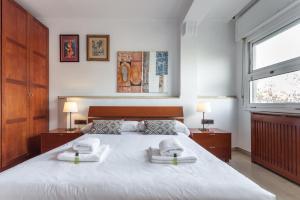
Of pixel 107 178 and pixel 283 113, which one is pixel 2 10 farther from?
pixel 283 113

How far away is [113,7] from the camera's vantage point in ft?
11.7

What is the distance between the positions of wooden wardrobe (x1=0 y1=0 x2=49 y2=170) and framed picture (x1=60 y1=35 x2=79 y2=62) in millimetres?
270

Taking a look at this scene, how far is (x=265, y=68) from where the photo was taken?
3338 millimetres

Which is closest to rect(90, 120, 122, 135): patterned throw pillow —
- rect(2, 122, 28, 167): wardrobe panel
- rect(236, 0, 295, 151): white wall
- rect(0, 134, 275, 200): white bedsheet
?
rect(2, 122, 28, 167): wardrobe panel

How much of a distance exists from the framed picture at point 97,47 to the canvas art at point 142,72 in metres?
0.27

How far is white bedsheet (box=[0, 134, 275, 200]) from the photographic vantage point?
1.19m

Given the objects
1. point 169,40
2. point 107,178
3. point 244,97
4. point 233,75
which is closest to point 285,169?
point 244,97

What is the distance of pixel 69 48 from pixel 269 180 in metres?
3.73

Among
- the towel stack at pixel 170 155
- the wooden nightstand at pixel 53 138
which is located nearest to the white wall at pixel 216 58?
the wooden nightstand at pixel 53 138

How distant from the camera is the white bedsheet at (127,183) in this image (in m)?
1.19

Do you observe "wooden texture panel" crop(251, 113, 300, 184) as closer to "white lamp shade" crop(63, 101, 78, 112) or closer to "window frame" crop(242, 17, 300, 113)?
"window frame" crop(242, 17, 300, 113)

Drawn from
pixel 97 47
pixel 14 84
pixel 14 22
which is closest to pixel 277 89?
pixel 97 47

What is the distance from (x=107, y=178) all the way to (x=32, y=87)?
2802 millimetres

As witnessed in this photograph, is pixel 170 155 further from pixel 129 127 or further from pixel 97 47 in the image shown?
pixel 97 47
